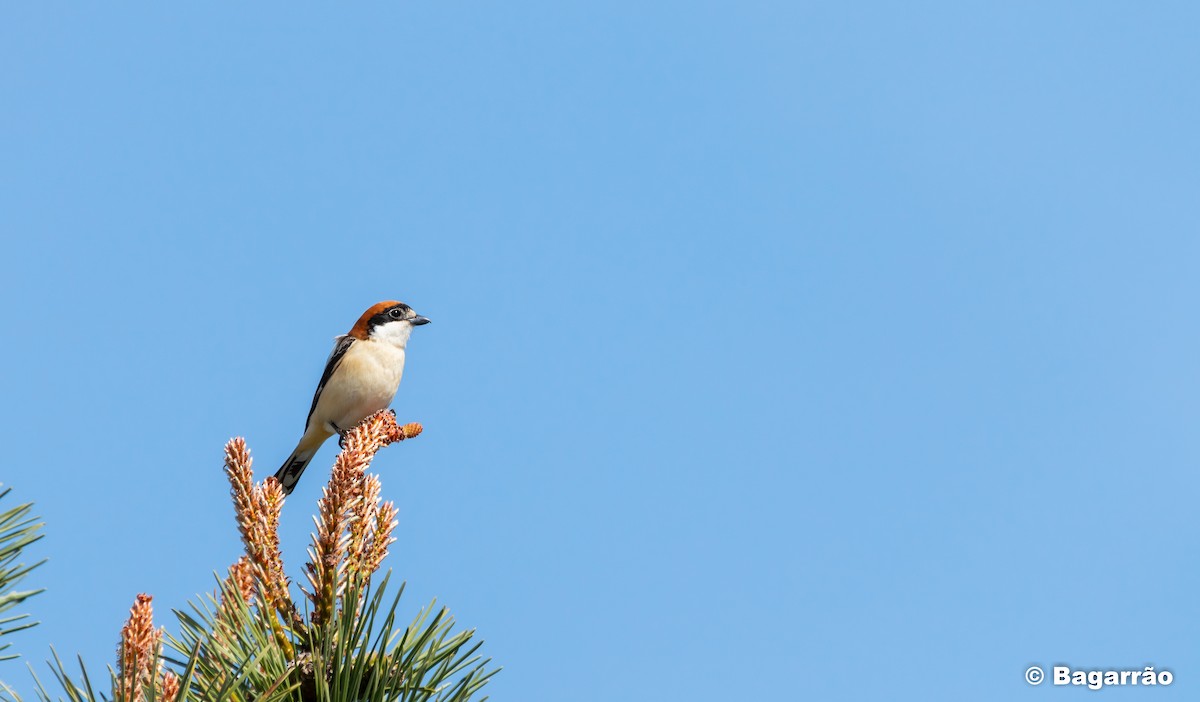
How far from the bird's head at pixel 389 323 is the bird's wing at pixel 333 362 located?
11cm

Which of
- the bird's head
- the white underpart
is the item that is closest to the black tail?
the white underpart

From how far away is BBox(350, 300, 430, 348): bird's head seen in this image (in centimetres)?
1064

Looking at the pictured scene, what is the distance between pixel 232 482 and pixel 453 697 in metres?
1.04

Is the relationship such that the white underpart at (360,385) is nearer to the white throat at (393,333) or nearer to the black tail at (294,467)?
the white throat at (393,333)

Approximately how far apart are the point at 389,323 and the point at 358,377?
948 millimetres

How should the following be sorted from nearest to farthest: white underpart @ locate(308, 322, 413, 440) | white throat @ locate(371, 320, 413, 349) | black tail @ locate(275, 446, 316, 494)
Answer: white underpart @ locate(308, 322, 413, 440) → white throat @ locate(371, 320, 413, 349) → black tail @ locate(275, 446, 316, 494)

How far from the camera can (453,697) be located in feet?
10.7

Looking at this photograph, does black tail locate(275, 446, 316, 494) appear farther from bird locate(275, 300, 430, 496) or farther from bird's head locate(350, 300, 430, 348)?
bird's head locate(350, 300, 430, 348)

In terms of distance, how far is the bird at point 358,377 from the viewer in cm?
995

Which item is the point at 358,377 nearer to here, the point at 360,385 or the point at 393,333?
the point at 360,385

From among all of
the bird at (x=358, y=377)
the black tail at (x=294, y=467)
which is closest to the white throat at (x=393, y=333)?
the bird at (x=358, y=377)

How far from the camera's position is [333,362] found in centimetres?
1074

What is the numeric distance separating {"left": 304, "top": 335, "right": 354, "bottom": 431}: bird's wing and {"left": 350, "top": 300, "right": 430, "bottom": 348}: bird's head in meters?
0.11

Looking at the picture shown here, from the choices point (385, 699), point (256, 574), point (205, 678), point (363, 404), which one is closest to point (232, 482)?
point (256, 574)
